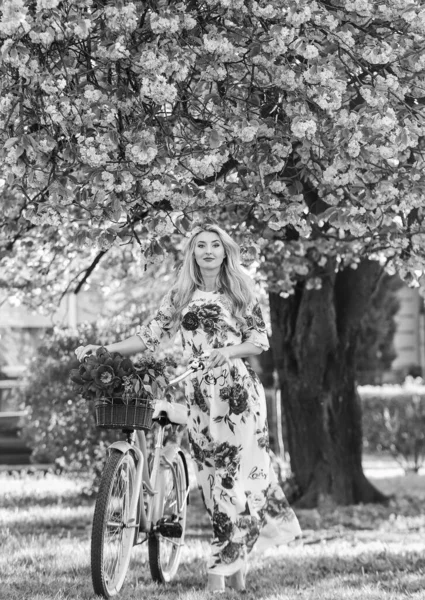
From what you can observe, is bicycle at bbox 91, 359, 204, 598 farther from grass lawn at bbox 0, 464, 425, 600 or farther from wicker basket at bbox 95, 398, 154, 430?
grass lawn at bbox 0, 464, 425, 600

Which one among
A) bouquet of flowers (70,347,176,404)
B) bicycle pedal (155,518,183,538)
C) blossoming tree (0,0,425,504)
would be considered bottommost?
bicycle pedal (155,518,183,538)

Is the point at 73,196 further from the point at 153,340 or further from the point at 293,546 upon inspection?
the point at 293,546

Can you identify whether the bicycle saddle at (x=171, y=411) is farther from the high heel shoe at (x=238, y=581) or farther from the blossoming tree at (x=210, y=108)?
the blossoming tree at (x=210, y=108)

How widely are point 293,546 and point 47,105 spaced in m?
4.12

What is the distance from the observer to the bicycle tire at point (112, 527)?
15.8 ft

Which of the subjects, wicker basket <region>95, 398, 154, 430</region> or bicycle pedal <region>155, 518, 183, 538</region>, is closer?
wicker basket <region>95, 398, 154, 430</region>

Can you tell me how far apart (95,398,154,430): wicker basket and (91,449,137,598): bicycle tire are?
143 mm

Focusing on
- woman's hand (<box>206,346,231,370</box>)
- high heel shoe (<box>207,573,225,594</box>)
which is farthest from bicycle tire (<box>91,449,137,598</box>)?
woman's hand (<box>206,346,231,370</box>)

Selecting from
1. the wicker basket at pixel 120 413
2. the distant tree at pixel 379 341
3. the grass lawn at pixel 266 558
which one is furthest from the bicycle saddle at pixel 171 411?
the distant tree at pixel 379 341

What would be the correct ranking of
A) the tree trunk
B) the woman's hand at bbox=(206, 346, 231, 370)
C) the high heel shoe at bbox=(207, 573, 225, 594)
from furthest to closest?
1. the tree trunk
2. the high heel shoe at bbox=(207, 573, 225, 594)
3. the woman's hand at bbox=(206, 346, 231, 370)

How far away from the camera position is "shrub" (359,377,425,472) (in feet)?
51.8

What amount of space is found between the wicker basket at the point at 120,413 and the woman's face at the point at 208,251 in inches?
36.7

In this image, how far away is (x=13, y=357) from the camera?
843 inches

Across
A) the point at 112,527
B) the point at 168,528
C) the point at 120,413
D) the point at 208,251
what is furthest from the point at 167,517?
the point at 208,251
